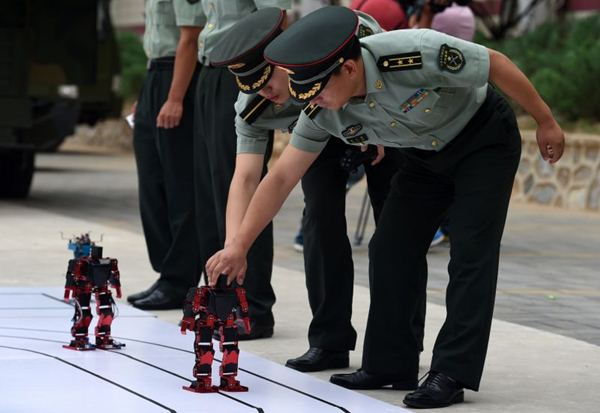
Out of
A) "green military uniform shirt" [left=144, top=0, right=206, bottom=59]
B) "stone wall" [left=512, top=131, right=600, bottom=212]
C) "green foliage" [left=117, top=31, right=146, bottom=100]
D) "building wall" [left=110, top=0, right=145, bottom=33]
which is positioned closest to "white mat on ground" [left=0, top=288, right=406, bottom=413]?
"green military uniform shirt" [left=144, top=0, right=206, bottom=59]

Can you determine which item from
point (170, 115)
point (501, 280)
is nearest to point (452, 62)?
point (170, 115)

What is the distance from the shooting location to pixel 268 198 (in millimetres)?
5254

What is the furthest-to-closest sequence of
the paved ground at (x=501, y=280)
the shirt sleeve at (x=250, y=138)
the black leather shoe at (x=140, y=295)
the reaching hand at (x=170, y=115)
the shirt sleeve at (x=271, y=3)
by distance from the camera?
the black leather shoe at (x=140, y=295), the reaching hand at (x=170, y=115), the shirt sleeve at (x=271, y=3), the paved ground at (x=501, y=280), the shirt sleeve at (x=250, y=138)

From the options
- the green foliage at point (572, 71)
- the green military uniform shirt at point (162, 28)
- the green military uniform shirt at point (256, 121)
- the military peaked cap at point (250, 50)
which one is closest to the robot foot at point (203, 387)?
the green military uniform shirt at point (256, 121)

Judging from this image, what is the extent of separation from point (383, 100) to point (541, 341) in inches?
89.5

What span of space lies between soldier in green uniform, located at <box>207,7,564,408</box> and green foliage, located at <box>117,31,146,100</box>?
21686 mm

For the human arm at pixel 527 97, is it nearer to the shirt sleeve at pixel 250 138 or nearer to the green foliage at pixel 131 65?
the shirt sleeve at pixel 250 138

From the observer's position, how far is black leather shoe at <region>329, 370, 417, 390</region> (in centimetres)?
566

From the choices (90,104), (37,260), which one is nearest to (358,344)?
(37,260)

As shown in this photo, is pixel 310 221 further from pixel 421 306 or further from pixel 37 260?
pixel 37 260

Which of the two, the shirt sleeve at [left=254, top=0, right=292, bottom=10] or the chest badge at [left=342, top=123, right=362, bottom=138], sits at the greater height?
the shirt sleeve at [left=254, top=0, right=292, bottom=10]

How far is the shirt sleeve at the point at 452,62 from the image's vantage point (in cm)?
502

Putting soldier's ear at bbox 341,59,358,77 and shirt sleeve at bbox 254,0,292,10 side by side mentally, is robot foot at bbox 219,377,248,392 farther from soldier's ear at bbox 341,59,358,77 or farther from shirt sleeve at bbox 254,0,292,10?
shirt sleeve at bbox 254,0,292,10

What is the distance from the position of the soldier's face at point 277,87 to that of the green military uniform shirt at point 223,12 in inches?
57.5
